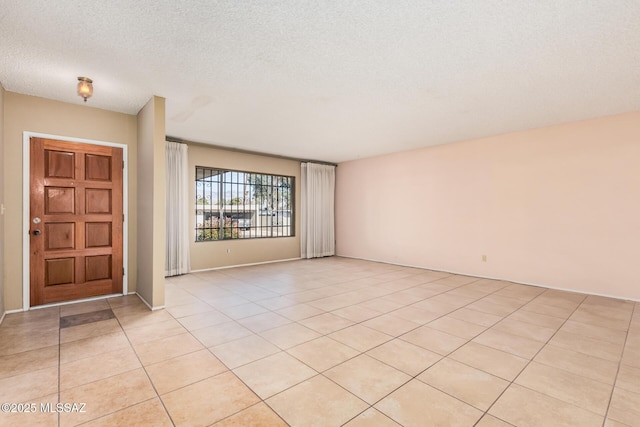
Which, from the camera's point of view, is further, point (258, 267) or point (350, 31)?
point (258, 267)

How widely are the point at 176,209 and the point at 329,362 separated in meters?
4.48

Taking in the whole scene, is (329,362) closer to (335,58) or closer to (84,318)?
(335,58)

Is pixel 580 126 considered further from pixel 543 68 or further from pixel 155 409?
pixel 155 409

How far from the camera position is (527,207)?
5105 mm

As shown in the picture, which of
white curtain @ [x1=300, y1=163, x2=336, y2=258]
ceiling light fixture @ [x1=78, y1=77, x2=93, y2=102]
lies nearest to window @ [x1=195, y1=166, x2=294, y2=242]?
white curtain @ [x1=300, y1=163, x2=336, y2=258]

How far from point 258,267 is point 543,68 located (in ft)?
18.8

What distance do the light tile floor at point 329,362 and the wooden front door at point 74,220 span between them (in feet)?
1.07

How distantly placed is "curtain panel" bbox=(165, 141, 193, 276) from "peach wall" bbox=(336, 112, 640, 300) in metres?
4.36

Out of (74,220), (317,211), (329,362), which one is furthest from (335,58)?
(317,211)

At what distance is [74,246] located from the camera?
13.0 ft

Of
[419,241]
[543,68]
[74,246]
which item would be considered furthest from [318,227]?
[543,68]

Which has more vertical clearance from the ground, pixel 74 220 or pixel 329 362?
pixel 74 220

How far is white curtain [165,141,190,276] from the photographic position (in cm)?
564

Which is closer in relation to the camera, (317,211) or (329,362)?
(329,362)
